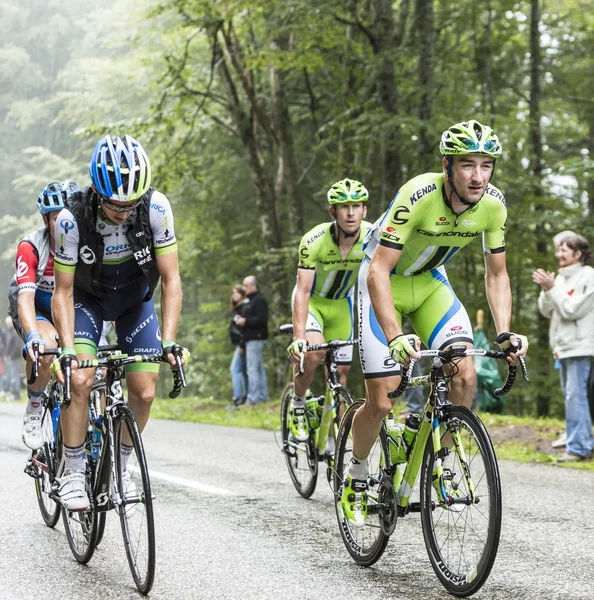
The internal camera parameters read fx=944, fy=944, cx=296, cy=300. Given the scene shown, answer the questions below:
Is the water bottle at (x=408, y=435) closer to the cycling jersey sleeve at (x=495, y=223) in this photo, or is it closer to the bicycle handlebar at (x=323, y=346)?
the cycling jersey sleeve at (x=495, y=223)

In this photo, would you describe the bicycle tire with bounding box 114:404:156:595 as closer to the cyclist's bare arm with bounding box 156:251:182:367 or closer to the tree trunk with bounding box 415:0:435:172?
the cyclist's bare arm with bounding box 156:251:182:367

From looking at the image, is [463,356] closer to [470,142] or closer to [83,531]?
[470,142]

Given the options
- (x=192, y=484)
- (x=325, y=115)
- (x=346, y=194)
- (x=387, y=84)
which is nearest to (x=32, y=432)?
(x=192, y=484)

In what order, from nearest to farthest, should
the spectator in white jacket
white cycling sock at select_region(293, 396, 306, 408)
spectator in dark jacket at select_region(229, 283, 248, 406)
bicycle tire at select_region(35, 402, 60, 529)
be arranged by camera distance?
bicycle tire at select_region(35, 402, 60, 529) → white cycling sock at select_region(293, 396, 306, 408) → the spectator in white jacket → spectator in dark jacket at select_region(229, 283, 248, 406)

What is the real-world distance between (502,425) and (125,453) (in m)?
7.91

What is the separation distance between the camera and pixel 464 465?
14.4ft

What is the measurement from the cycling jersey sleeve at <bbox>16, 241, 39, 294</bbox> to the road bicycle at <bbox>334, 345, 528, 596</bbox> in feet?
9.02

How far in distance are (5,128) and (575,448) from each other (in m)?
37.6

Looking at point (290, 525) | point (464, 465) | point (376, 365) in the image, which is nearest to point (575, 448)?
point (290, 525)

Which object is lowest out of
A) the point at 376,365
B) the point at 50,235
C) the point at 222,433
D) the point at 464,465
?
the point at 222,433

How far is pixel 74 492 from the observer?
17.3 feet

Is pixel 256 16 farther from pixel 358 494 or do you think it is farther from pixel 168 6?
pixel 358 494

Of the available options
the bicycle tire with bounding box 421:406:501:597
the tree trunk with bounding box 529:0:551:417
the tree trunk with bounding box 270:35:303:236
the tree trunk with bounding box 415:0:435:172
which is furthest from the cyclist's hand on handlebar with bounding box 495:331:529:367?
the tree trunk with bounding box 270:35:303:236

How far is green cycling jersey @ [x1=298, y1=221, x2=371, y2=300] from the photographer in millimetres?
7625
